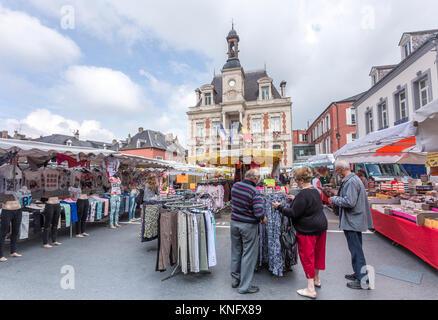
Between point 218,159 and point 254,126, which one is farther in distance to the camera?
point 254,126

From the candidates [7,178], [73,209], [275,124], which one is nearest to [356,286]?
[73,209]

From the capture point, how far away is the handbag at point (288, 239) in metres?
3.32

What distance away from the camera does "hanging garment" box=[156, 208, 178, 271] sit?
341 centimetres

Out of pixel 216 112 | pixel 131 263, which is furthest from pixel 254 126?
pixel 131 263

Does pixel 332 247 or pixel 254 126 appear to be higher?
pixel 254 126

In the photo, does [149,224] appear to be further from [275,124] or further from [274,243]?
[275,124]

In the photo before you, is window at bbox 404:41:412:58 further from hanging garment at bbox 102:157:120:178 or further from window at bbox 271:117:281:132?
window at bbox 271:117:281:132

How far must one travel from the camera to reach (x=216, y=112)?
3156 centimetres

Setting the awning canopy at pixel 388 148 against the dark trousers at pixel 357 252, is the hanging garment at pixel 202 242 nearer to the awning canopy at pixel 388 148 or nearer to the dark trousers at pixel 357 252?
the dark trousers at pixel 357 252

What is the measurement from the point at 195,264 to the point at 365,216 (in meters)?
2.49

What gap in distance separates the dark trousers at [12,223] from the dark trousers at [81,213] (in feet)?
4.69

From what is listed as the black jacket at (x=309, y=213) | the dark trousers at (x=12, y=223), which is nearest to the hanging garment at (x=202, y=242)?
the black jacket at (x=309, y=213)

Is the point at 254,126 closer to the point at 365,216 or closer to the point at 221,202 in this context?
the point at 221,202

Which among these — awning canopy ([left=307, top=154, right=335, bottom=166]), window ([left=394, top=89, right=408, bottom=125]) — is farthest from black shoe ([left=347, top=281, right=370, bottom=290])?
window ([left=394, top=89, right=408, bottom=125])
